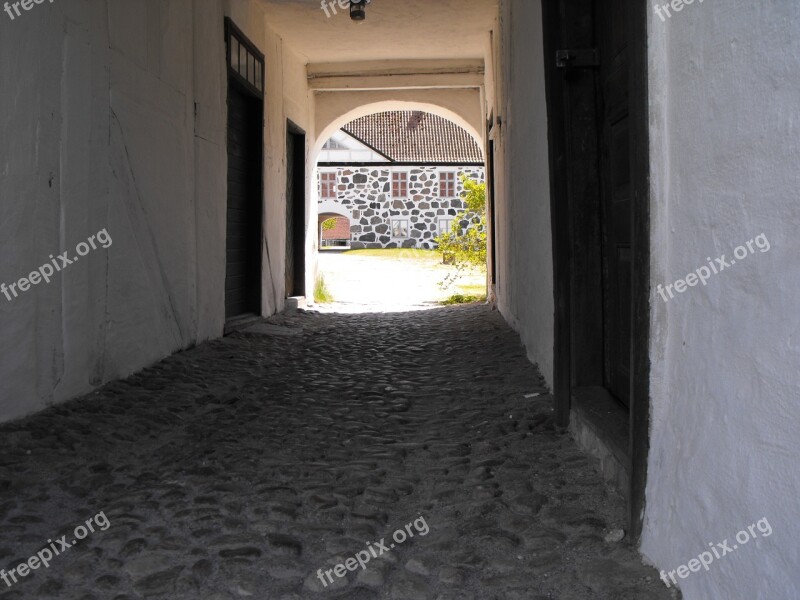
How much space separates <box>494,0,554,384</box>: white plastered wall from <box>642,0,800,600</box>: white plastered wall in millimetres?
2282

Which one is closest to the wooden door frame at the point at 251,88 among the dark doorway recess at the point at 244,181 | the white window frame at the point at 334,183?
the dark doorway recess at the point at 244,181

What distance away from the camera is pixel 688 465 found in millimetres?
1946

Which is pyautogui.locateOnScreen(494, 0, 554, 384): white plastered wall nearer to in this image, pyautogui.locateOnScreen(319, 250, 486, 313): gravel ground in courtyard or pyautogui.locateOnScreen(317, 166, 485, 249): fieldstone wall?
pyautogui.locateOnScreen(319, 250, 486, 313): gravel ground in courtyard

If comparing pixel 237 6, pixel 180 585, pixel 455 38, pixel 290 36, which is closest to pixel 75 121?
pixel 180 585

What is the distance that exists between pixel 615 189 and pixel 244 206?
602 cm

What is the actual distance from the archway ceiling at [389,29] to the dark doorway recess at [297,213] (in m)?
1.23

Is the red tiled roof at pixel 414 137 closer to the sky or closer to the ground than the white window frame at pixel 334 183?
closer to the sky

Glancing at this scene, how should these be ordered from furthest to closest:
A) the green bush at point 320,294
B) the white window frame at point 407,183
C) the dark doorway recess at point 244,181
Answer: the white window frame at point 407,183
the green bush at point 320,294
the dark doorway recess at point 244,181

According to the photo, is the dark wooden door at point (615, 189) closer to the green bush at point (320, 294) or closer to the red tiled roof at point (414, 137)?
the green bush at point (320, 294)

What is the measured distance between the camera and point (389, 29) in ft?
31.6

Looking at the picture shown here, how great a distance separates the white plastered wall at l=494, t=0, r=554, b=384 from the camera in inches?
182

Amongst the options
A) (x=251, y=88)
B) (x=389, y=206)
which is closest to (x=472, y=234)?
(x=251, y=88)

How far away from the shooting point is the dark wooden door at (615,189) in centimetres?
325

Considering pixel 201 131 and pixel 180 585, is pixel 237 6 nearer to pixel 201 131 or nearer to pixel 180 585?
pixel 201 131
